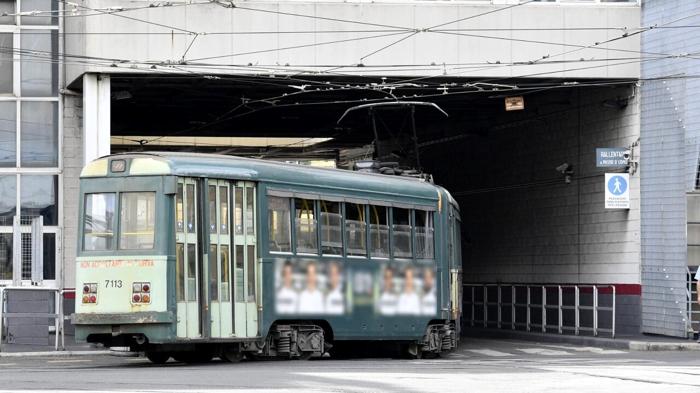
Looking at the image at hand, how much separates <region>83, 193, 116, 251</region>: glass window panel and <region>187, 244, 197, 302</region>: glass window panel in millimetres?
1035

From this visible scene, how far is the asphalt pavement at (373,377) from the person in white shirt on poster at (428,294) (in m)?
3.05

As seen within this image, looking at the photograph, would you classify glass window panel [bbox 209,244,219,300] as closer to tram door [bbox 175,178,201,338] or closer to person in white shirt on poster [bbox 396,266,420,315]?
tram door [bbox 175,178,201,338]

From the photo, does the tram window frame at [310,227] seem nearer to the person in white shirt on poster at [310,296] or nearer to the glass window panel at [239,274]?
the person in white shirt on poster at [310,296]

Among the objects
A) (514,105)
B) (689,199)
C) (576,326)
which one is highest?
(514,105)

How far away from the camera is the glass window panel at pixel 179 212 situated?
60.3 ft

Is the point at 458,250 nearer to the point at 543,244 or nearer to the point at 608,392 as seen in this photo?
the point at 543,244

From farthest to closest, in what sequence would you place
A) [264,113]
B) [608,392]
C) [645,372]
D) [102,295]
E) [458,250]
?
1. [264,113]
2. [458,250]
3. [102,295]
4. [645,372]
5. [608,392]

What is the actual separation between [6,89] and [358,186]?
10337mm

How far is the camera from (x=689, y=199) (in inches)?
1091

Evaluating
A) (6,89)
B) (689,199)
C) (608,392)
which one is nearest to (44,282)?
(6,89)

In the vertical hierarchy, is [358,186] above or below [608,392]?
above

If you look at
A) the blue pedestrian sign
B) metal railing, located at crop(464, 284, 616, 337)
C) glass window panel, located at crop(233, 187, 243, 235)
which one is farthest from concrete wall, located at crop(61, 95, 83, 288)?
the blue pedestrian sign

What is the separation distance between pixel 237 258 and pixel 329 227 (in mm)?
2056

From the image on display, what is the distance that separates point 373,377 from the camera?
50.5 feet
